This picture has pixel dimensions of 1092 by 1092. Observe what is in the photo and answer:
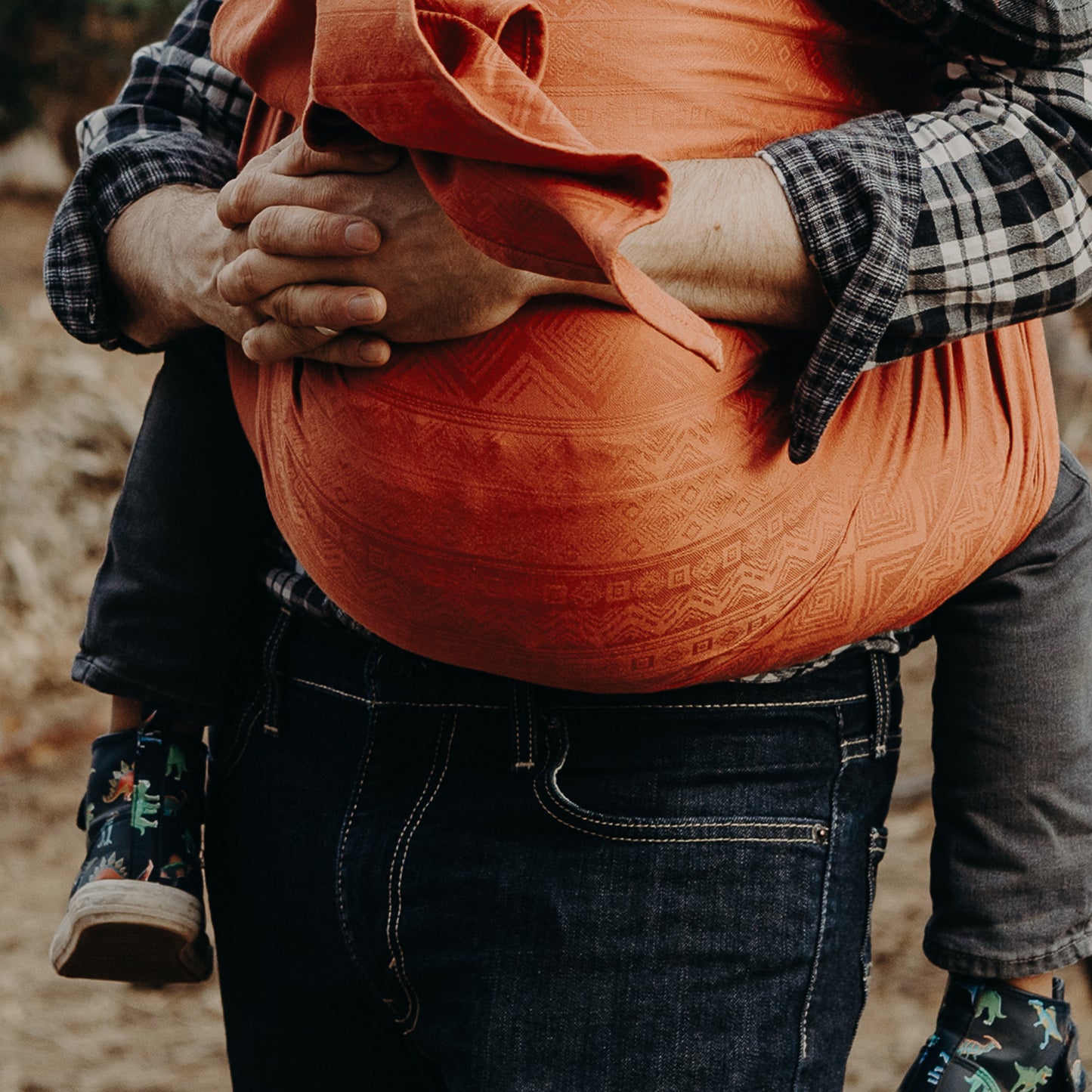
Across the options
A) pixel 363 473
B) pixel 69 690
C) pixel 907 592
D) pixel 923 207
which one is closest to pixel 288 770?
pixel 363 473

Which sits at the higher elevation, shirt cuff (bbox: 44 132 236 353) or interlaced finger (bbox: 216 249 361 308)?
shirt cuff (bbox: 44 132 236 353)

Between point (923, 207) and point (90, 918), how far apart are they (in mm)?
1080

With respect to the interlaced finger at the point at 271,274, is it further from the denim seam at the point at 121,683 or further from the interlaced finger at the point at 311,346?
the denim seam at the point at 121,683

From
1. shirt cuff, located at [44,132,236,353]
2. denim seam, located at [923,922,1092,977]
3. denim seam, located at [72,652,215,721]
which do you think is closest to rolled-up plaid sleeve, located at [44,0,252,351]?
shirt cuff, located at [44,132,236,353]

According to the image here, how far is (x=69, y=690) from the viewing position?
14.9ft

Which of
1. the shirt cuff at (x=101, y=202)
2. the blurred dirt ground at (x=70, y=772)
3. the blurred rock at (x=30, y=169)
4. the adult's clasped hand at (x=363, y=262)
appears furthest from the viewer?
the blurred rock at (x=30, y=169)

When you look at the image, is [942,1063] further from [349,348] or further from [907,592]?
[349,348]

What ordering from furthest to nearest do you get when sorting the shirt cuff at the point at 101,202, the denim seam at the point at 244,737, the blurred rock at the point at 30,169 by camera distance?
the blurred rock at the point at 30,169
the denim seam at the point at 244,737
the shirt cuff at the point at 101,202

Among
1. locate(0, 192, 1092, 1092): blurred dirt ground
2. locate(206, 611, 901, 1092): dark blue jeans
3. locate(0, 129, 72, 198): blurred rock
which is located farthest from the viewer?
locate(0, 129, 72, 198): blurred rock

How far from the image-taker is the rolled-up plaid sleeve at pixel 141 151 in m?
1.18

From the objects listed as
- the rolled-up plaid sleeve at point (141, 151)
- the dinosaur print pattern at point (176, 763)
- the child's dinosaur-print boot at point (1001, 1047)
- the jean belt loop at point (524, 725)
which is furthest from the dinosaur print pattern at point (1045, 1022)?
the rolled-up plaid sleeve at point (141, 151)

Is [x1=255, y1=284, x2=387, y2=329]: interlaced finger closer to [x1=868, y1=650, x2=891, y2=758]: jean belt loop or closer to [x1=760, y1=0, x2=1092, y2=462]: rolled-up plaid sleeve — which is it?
[x1=760, y1=0, x2=1092, y2=462]: rolled-up plaid sleeve

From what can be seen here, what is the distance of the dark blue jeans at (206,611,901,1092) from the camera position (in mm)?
1050

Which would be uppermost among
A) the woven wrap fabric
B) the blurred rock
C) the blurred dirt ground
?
the blurred rock
